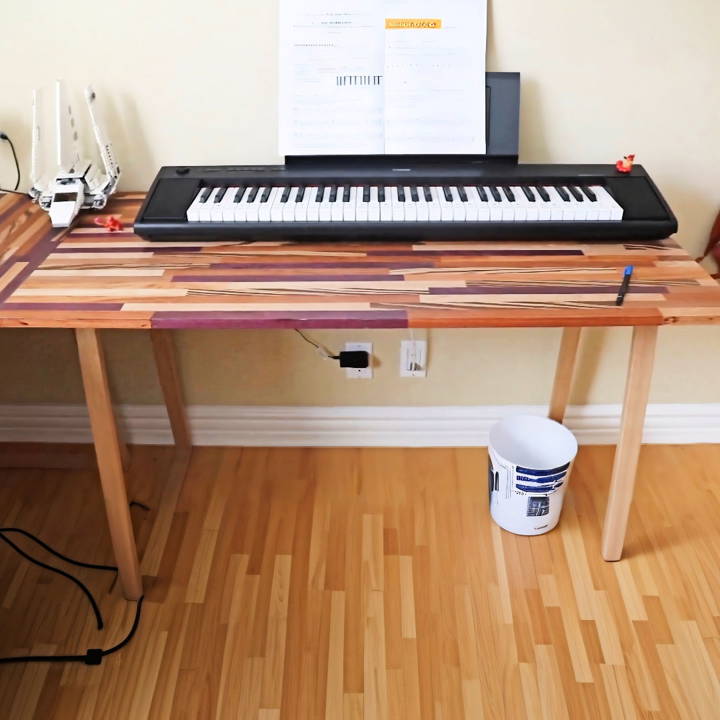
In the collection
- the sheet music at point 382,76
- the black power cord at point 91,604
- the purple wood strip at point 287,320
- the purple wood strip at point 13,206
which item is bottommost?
the black power cord at point 91,604

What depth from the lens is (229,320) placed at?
53.6 inches

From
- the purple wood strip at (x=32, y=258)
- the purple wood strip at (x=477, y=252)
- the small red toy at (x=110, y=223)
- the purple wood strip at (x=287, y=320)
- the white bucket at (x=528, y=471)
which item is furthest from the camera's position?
the white bucket at (x=528, y=471)

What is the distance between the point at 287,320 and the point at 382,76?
67cm

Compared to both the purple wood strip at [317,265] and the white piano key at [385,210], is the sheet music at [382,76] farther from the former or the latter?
the purple wood strip at [317,265]

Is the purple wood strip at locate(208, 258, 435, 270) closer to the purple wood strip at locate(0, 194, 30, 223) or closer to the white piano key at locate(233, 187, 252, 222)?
the white piano key at locate(233, 187, 252, 222)

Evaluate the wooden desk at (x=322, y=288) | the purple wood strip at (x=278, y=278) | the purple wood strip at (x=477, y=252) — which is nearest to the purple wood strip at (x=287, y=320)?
the wooden desk at (x=322, y=288)

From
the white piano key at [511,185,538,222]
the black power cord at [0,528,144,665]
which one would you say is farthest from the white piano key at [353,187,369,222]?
the black power cord at [0,528,144,665]

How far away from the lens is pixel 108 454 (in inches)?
63.4

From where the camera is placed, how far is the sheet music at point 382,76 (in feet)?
5.53

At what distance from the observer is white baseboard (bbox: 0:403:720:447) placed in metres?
2.25

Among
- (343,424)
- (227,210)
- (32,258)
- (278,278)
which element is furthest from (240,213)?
(343,424)

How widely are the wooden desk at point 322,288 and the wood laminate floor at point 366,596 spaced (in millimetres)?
289

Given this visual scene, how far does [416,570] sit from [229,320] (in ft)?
2.83

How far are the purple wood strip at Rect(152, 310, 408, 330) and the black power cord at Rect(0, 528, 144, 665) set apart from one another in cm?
79
